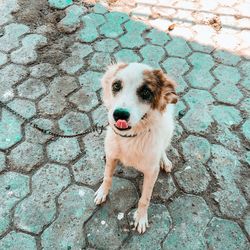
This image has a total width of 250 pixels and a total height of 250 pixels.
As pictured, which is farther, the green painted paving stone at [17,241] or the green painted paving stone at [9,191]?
the green painted paving stone at [9,191]

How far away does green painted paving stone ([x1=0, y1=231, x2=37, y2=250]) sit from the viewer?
3.32 meters

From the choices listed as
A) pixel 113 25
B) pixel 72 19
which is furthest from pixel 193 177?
pixel 72 19

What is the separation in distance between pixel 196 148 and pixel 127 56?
179 centimetres

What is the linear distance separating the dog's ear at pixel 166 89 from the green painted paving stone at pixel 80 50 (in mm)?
2563

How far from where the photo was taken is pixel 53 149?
4.09 metres

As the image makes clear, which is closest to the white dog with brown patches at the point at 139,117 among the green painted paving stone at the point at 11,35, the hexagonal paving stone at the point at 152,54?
the hexagonal paving stone at the point at 152,54

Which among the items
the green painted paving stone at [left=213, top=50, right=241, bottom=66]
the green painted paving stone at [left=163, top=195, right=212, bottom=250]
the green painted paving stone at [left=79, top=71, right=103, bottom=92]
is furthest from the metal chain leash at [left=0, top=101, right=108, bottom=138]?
the green painted paving stone at [left=213, top=50, right=241, bottom=66]

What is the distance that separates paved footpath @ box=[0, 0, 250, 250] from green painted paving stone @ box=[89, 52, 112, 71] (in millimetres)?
23

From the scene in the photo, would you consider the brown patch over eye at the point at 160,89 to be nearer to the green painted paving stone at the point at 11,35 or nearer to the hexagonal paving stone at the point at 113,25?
the hexagonal paving stone at the point at 113,25

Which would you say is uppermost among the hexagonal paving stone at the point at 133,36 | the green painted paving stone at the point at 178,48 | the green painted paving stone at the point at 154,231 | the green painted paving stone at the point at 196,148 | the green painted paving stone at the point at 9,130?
the green painted paving stone at the point at 178,48

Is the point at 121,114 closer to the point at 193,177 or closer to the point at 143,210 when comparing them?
the point at 143,210

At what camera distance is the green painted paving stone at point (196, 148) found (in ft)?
13.5

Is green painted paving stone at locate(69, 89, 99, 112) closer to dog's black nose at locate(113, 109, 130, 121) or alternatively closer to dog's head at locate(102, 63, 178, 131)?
dog's head at locate(102, 63, 178, 131)

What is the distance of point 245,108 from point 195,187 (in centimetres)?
141
